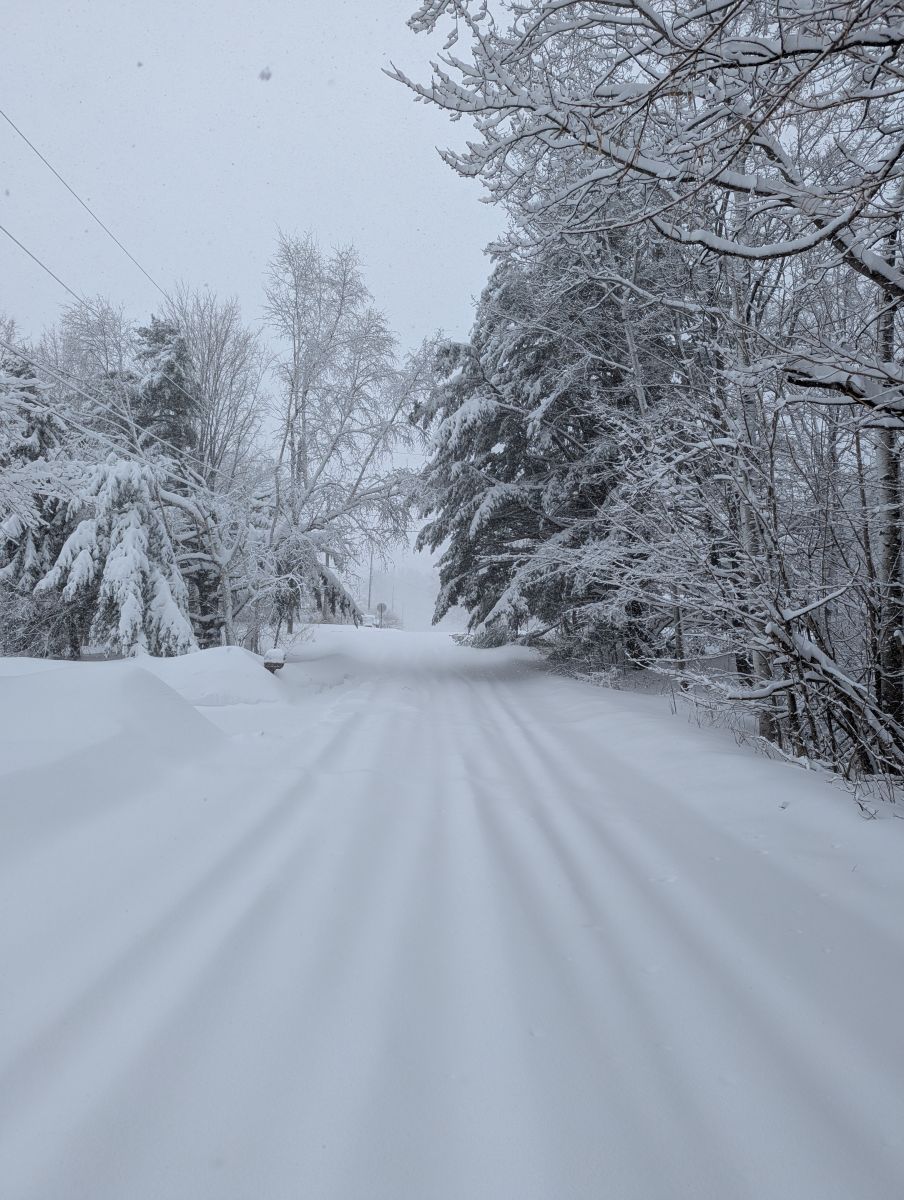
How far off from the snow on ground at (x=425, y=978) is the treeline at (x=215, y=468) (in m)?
7.63

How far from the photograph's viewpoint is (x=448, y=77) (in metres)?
2.71

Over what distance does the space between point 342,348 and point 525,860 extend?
1265cm

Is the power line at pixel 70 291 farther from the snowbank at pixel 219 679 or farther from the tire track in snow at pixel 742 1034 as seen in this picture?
the tire track in snow at pixel 742 1034

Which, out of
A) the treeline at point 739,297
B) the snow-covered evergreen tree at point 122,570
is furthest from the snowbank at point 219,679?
the treeline at point 739,297

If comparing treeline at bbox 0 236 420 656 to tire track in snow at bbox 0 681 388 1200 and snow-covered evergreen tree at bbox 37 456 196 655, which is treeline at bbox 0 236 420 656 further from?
tire track in snow at bbox 0 681 388 1200

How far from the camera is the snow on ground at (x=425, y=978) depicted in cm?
137

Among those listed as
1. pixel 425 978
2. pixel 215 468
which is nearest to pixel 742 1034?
pixel 425 978

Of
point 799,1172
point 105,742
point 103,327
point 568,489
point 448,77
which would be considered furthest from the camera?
point 103,327

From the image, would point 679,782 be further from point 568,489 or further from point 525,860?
point 568,489

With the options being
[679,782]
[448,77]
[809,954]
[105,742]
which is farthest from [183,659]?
[809,954]

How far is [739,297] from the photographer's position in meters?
5.29

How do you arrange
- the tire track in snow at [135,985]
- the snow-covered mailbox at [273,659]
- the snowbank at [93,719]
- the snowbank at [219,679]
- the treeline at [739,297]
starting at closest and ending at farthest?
the tire track in snow at [135,985]
the treeline at [739,297]
the snowbank at [93,719]
the snowbank at [219,679]
the snow-covered mailbox at [273,659]

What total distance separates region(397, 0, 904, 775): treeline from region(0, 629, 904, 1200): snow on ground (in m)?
1.23

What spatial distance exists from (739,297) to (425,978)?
613cm
